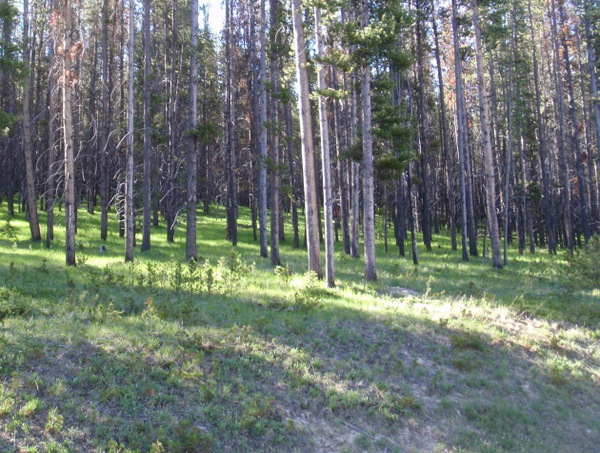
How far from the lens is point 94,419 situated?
6023 mm

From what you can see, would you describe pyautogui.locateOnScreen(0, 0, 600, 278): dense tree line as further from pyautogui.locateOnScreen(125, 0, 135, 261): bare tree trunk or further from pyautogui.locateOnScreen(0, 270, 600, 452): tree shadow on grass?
pyautogui.locateOnScreen(0, 270, 600, 452): tree shadow on grass

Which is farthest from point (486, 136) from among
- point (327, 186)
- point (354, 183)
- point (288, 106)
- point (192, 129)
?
point (192, 129)

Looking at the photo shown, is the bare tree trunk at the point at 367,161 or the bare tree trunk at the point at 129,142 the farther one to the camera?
the bare tree trunk at the point at 129,142

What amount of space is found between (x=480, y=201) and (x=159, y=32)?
31.8m

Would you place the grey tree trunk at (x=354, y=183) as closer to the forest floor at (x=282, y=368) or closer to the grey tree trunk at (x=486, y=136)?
the grey tree trunk at (x=486, y=136)

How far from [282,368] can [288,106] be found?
21.0 m

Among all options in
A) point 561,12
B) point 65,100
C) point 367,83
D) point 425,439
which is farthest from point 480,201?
point 425,439

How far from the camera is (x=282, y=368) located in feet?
26.8

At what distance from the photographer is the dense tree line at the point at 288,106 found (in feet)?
49.4

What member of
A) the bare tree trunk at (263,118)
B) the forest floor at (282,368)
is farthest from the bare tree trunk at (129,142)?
the bare tree trunk at (263,118)

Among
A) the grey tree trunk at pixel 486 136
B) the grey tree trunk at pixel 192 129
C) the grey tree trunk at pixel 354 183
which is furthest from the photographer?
the grey tree trunk at pixel 354 183

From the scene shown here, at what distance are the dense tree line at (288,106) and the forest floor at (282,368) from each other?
341 cm

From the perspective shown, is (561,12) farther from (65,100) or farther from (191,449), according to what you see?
(191,449)

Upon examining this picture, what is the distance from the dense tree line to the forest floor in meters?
3.41
